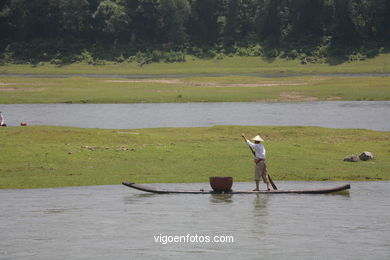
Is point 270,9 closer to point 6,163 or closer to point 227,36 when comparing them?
point 227,36

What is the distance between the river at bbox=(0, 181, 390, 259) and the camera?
69.5 ft

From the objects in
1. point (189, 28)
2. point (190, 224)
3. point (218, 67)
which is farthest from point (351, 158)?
Answer: point (189, 28)

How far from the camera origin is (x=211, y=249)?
21.3m

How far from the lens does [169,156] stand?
36719mm

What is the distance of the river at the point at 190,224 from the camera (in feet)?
69.5

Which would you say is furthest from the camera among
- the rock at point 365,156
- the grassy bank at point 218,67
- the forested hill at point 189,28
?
the forested hill at point 189,28

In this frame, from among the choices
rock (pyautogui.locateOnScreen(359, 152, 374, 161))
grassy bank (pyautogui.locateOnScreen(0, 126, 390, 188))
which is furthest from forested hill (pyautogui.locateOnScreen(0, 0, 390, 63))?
rock (pyautogui.locateOnScreen(359, 152, 374, 161))

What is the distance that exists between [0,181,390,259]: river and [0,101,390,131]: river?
22.0m

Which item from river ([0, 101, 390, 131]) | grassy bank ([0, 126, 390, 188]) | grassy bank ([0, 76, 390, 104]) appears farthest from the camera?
grassy bank ([0, 76, 390, 104])

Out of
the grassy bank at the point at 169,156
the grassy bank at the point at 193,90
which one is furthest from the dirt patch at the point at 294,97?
the grassy bank at the point at 169,156

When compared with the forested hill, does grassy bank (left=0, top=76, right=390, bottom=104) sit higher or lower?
lower

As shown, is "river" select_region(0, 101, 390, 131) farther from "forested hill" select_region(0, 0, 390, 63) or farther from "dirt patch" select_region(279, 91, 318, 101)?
"forested hill" select_region(0, 0, 390, 63)

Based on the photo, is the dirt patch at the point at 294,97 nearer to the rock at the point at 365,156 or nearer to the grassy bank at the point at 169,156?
the grassy bank at the point at 169,156

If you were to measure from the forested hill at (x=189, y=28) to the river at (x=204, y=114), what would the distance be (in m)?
54.9
